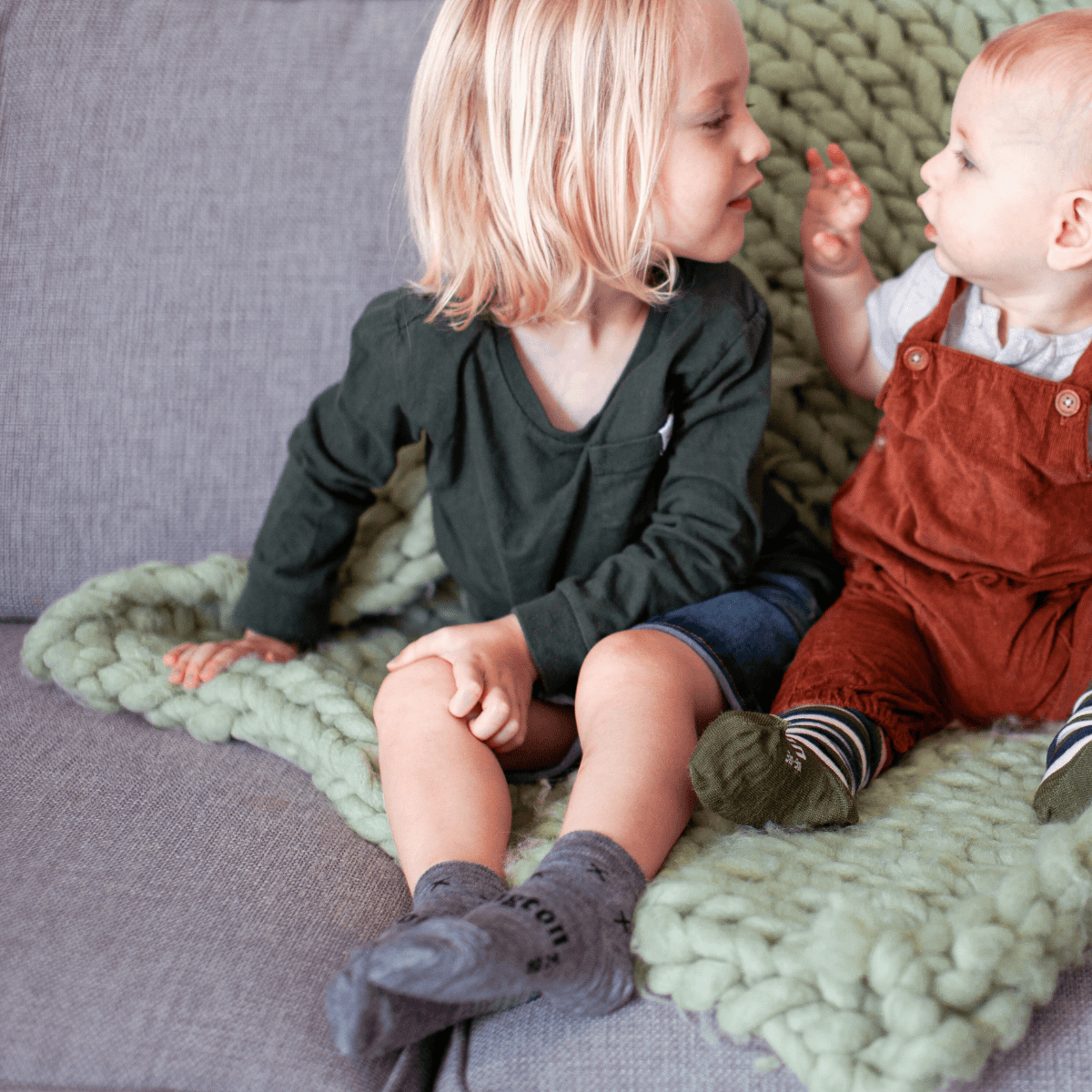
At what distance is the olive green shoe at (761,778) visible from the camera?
0.63 m

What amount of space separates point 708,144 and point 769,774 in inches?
20.0

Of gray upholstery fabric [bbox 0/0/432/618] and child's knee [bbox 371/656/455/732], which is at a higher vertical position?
gray upholstery fabric [bbox 0/0/432/618]

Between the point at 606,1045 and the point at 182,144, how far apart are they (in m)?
0.90

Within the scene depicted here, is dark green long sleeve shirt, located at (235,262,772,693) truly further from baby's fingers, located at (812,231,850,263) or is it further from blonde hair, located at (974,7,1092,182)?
blonde hair, located at (974,7,1092,182)

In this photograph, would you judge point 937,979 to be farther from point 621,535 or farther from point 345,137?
point 345,137

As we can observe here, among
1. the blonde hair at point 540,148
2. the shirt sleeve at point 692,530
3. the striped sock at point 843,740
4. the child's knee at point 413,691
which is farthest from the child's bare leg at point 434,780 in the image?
the blonde hair at point 540,148

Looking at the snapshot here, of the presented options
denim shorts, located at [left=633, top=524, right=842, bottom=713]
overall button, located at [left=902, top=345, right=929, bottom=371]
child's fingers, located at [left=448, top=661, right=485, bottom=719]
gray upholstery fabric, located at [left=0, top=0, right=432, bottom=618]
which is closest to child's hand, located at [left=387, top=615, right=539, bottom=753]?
child's fingers, located at [left=448, top=661, right=485, bottom=719]

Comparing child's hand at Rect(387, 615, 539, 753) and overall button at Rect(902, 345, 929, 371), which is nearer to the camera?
child's hand at Rect(387, 615, 539, 753)

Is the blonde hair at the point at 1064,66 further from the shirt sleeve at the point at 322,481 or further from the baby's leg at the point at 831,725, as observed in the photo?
the shirt sleeve at the point at 322,481

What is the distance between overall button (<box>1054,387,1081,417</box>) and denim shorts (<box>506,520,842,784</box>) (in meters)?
0.25

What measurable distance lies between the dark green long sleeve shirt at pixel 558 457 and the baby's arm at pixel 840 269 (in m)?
0.07

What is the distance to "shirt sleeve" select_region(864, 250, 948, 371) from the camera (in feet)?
2.99

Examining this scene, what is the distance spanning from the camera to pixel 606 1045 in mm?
545

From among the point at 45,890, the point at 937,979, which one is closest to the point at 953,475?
the point at 937,979
